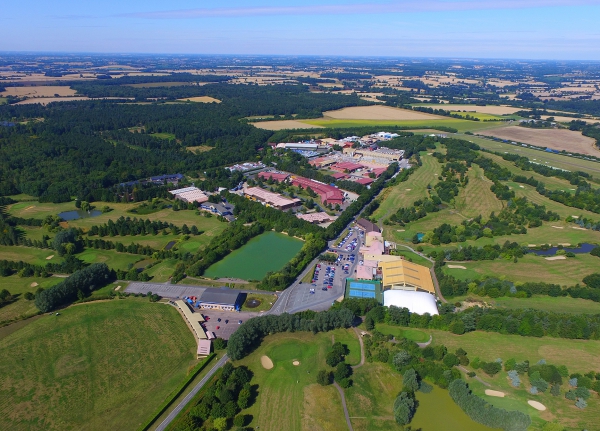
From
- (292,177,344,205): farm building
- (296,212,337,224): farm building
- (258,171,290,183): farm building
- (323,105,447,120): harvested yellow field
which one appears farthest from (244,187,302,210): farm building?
(323,105,447,120): harvested yellow field

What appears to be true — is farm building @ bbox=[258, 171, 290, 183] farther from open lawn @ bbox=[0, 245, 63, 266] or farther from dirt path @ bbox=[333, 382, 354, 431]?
dirt path @ bbox=[333, 382, 354, 431]

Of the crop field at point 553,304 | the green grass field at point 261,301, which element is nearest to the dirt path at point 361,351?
the green grass field at point 261,301

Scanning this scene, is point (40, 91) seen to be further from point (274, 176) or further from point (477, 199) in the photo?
point (477, 199)

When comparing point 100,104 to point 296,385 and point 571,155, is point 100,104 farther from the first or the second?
point 571,155

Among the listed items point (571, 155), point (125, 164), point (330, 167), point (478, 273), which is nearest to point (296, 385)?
point (478, 273)

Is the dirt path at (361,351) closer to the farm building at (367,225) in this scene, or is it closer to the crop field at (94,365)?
the crop field at (94,365)

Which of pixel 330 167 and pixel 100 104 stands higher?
pixel 100 104
